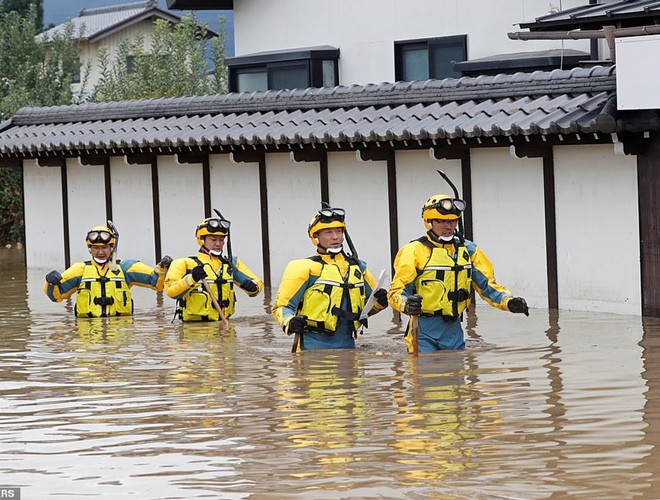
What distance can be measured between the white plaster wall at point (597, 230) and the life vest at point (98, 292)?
503 centimetres

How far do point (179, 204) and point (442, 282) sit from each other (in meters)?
10.3

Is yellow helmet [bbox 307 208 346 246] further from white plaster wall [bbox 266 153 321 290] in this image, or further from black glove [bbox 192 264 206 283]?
white plaster wall [bbox 266 153 321 290]

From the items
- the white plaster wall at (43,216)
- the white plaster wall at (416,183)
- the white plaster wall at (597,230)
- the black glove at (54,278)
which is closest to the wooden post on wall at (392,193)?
the white plaster wall at (416,183)

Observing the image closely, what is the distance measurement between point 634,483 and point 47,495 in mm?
3191

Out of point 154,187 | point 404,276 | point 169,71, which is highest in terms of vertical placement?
point 169,71

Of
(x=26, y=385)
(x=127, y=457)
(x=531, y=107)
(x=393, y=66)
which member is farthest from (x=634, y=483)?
(x=393, y=66)

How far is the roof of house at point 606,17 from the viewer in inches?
620

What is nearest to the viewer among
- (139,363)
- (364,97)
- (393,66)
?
(139,363)

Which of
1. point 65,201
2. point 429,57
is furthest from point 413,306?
point 65,201

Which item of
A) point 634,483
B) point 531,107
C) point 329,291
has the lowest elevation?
point 634,483

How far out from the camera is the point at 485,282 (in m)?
12.4

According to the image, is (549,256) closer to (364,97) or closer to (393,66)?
(364,97)

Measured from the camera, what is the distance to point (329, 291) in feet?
40.8

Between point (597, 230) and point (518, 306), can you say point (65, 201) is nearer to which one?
point (597, 230)
